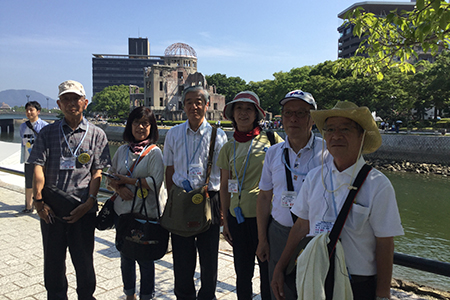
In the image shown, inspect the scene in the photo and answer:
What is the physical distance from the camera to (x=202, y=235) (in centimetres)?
312

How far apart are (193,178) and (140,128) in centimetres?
75

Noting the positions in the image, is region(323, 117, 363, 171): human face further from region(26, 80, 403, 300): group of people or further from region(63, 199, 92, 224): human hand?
region(63, 199, 92, 224): human hand

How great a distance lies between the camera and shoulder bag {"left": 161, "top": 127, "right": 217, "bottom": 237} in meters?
2.97

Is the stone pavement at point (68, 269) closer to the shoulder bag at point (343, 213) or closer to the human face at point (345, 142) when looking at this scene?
the shoulder bag at point (343, 213)

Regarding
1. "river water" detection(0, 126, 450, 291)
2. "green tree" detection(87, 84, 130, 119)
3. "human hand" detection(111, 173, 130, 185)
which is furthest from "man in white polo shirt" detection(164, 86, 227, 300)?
"green tree" detection(87, 84, 130, 119)

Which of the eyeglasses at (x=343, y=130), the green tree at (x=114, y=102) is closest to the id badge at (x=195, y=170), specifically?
the eyeglasses at (x=343, y=130)

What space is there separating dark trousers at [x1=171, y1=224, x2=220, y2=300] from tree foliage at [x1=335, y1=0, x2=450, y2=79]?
309cm

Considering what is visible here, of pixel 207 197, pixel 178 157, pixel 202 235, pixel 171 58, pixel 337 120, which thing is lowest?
pixel 202 235

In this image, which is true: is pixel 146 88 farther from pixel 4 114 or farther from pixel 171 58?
pixel 4 114

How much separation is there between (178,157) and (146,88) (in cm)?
6186

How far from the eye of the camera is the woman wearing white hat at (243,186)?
2.97m

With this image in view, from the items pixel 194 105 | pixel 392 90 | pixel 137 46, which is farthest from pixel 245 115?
pixel 137 46

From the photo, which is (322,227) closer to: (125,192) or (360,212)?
(360,212)

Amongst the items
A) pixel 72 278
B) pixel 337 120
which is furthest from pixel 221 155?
pixel 72 278
